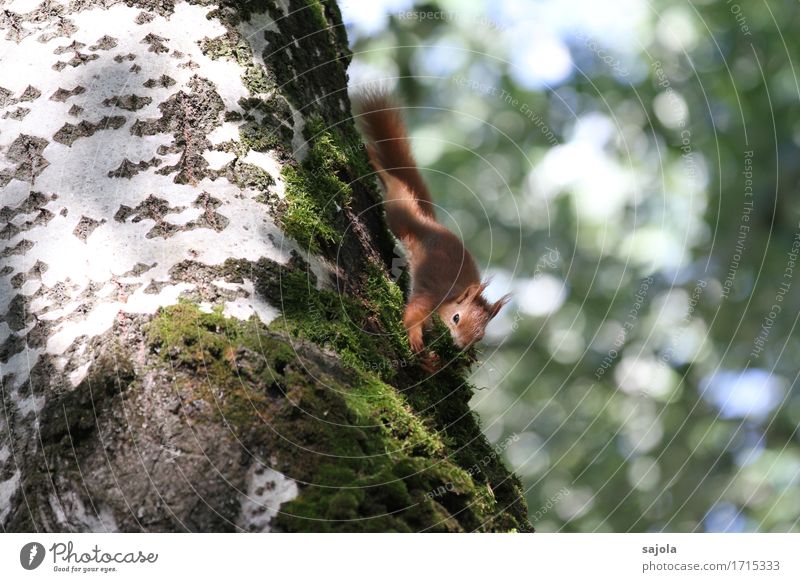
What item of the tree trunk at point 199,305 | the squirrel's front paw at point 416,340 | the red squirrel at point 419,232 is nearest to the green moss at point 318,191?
the tree trunk at point 199,305

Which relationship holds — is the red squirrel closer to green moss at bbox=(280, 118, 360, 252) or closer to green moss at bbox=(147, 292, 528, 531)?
green moss at bbox=(280, 118, 360, 252)

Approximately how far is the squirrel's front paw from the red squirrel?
2.13 ft

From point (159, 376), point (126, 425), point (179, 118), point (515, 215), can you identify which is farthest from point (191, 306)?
point (515, 215)

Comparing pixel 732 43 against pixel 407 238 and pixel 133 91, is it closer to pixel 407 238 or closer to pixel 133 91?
pixel 407 238

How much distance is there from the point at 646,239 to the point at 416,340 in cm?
752

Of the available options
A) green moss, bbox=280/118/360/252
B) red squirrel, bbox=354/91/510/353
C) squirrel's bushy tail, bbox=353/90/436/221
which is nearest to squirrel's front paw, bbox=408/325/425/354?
green moss, bbox=280/118/360/252

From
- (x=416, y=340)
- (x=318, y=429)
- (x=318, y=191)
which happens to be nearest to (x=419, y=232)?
(x=416, y=340)

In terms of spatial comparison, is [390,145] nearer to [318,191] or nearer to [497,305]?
[497,305]

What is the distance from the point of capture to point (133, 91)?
6.85ft

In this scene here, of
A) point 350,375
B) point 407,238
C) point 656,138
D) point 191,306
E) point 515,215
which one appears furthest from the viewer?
point 515,215

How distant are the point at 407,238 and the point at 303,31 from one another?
5.82ft

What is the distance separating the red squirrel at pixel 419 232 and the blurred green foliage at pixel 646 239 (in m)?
2.90

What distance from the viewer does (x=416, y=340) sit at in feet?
9.24

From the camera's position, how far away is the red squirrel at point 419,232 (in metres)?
3.94
